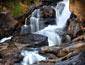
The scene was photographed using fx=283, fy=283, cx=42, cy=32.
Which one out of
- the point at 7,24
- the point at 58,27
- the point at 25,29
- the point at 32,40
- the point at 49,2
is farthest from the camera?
the point at 49,2

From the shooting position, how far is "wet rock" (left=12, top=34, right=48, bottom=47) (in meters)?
16.2

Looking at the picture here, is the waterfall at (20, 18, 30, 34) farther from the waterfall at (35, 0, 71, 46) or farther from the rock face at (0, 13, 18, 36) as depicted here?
the waterfall at (35, 0, 71, 46)

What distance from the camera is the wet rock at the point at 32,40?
53.1ft

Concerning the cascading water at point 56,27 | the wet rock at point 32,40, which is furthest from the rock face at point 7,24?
the wet rock at point 32,40

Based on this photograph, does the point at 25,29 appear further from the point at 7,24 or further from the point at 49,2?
the point at 49,2

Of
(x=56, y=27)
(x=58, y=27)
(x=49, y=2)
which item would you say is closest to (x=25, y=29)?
(x=56, y=27)

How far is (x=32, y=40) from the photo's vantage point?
16.7 meters

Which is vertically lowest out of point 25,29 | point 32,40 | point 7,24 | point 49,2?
point 32,40

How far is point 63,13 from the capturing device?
20.8 metres

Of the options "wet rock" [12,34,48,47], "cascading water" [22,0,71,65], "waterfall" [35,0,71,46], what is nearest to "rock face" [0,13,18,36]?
"cascading water" [22,0,71,65]

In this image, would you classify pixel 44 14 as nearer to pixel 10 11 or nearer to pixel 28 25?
pixel 28 25

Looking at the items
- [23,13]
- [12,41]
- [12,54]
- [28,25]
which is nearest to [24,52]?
[12,54]

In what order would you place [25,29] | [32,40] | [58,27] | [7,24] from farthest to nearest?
[7,24] < [25,29] < [58,27] < [32,40]

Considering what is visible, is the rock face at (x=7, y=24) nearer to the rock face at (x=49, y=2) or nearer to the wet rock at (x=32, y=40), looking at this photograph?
the wet rock at (x=32, y=40)
